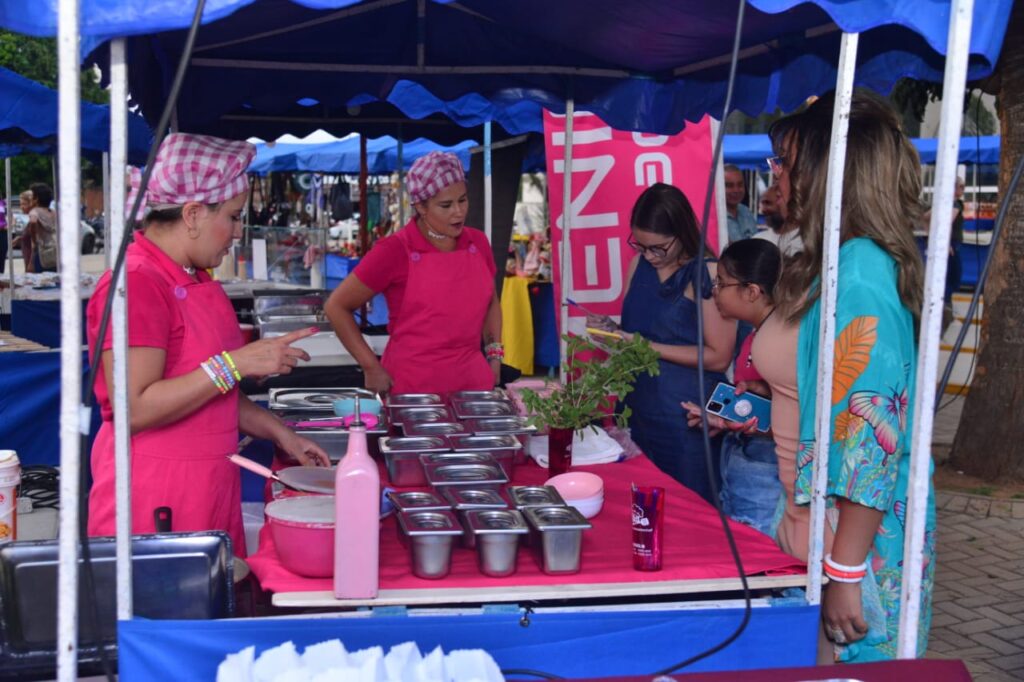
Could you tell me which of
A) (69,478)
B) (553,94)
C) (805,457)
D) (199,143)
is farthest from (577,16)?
(69,478)

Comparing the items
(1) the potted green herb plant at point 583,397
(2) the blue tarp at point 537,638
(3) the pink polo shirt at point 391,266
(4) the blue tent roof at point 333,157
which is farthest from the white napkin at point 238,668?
(4) the blue tent roof at point 333,157

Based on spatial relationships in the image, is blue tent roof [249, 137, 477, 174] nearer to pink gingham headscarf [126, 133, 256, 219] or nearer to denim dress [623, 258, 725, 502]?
denim dress [623, 258, 725, 502]

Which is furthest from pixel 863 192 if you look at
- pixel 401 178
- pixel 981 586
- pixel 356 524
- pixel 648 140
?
pixel 401 178

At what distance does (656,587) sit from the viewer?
7.06ft

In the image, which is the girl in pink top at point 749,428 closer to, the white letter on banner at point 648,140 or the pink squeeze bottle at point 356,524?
Result: the pink squeeze bottle at point 356,524

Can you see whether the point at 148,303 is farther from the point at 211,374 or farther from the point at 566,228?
the point at 566,228

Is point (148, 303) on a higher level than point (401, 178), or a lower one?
lower

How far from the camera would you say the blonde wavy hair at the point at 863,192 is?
85.4 inches

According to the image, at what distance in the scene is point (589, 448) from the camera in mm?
3191

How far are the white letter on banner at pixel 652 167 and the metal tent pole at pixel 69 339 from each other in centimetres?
400

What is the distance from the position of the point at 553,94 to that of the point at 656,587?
2865mm

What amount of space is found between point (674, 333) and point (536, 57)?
4.52 feet

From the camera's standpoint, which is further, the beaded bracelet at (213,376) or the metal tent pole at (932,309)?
the beaded bracelet at (213,376)

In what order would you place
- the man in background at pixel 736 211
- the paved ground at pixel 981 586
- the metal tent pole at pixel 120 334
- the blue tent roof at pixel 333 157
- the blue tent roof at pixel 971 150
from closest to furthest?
the metal tent pole at pixel 120 334
the paved ground at pixel 981 586
the man in background at pixel 736 211
the blue tent roof at pixel 333 157
the blue tent roof at pixel 971 150
